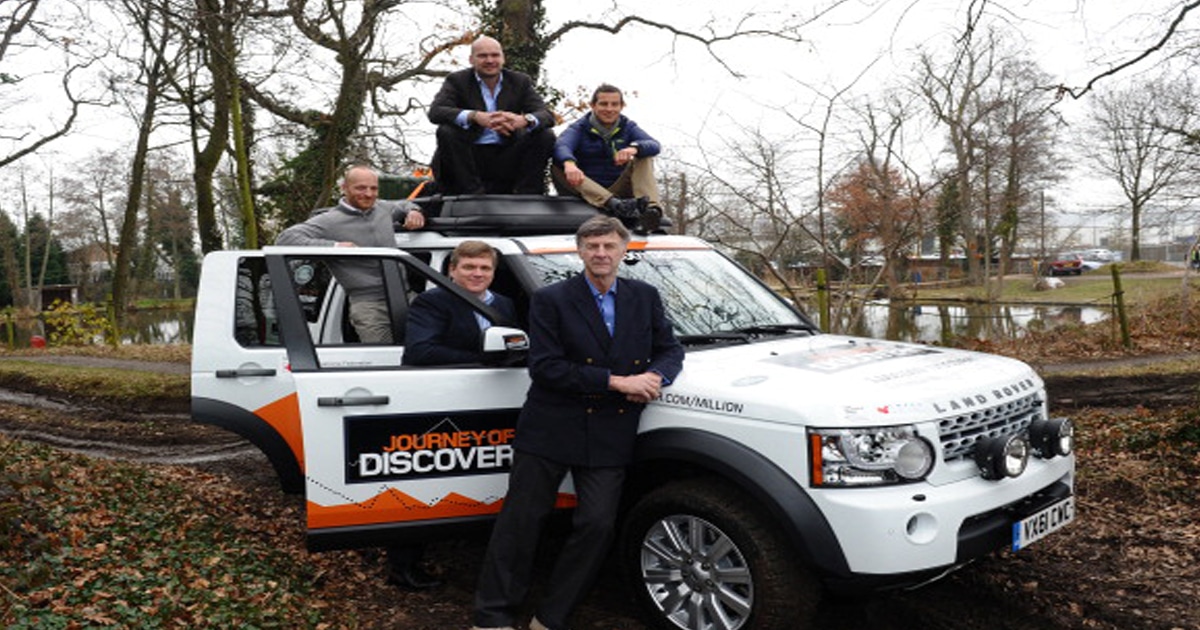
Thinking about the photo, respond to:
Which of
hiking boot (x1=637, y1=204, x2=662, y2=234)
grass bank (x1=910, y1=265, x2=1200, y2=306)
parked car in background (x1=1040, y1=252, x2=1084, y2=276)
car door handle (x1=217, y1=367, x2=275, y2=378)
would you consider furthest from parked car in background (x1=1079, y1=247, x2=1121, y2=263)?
car door handle (x1=217, y1=367, x2=275, y2=378)

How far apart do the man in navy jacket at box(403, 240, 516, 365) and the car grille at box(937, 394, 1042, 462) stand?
212 centimetres

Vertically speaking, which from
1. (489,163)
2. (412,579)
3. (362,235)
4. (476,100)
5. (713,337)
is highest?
(476,100)

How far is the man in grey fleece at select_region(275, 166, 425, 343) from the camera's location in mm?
5398

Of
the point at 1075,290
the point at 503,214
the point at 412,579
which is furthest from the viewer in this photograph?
the point at 1075,290

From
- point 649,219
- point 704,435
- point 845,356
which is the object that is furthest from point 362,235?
point 845,356

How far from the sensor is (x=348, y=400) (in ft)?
13.7

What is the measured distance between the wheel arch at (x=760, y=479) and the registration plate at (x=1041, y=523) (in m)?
0.81

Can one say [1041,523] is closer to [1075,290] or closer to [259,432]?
[259,432]

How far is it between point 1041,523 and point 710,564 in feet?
4.64

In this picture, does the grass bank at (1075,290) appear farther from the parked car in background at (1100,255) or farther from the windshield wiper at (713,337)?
the windshield wiper at (713,337)

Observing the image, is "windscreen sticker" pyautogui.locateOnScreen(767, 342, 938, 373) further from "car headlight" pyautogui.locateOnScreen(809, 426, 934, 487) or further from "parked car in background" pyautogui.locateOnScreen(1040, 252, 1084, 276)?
"parked car in background" pyautogui.locateOnScreen(1040, 252, 1084, 276)

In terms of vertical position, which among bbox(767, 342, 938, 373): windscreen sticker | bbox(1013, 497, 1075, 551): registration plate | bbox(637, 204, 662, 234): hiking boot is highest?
bbox(637, 204, 662, 234): hiking boot

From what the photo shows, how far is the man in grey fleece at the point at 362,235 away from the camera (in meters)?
5.40

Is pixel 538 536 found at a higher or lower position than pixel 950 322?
lower
